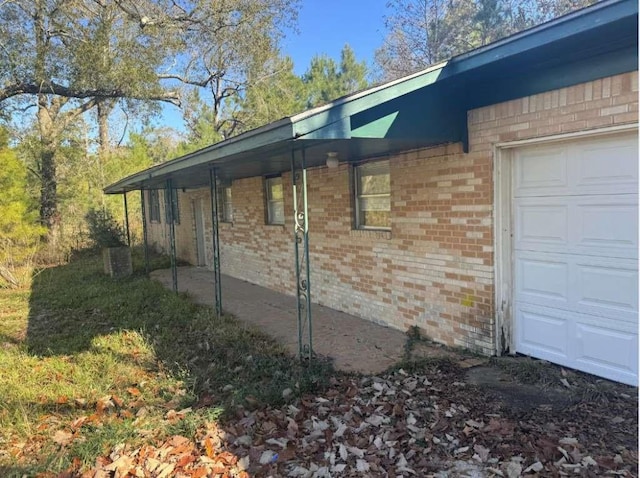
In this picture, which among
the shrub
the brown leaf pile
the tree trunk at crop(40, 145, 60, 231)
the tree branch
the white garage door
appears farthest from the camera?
the tree trunk at crop(40, 145, 60, 231)

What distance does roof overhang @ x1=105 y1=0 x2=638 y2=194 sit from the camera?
3531 mm

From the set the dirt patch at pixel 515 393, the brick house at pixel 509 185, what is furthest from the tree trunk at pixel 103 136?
the dirt patch at pixel 515 393

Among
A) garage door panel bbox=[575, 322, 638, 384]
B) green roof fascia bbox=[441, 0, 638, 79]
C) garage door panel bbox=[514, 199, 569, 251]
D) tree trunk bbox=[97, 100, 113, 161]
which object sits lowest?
garage door panel bbox=[575, 322, 638, 384]

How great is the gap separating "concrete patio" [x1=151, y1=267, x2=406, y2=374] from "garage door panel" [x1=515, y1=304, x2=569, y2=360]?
131 centimetres

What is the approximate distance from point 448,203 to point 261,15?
13819 millimetres

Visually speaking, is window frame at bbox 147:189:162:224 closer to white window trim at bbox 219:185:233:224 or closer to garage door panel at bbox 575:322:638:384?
white window trim at bbox 219:185:233:224

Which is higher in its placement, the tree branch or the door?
the tree branch

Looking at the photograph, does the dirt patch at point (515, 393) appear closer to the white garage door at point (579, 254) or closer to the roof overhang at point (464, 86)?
the white garage door at point (579, 254)

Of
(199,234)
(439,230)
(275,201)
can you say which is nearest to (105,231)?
(199,234)

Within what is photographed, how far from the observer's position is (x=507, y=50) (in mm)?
3896

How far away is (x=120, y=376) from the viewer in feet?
16.1

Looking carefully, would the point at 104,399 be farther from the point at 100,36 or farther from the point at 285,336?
the point at 100,36

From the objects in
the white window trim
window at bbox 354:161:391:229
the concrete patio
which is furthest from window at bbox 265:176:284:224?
window at bbox 354:161:391:229

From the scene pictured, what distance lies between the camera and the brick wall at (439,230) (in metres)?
4.13
